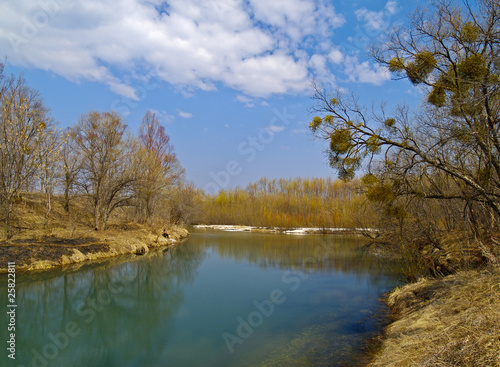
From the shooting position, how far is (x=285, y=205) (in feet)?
163

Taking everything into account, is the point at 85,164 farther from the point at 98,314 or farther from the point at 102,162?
the point at 98,314

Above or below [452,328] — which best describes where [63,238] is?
above

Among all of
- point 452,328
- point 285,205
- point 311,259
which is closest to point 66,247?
point 311,259

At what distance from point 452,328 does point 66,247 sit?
596 inches

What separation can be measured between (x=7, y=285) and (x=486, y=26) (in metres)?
14.1

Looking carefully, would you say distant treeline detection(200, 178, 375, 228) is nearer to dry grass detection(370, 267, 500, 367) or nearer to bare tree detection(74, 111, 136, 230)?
bare tree detection(74, 111, 136, 230)

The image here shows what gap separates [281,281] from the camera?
1231 cm

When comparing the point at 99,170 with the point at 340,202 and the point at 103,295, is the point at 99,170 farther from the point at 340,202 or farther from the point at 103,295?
the point at 340,202

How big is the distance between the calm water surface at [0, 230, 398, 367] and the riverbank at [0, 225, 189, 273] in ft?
3.42

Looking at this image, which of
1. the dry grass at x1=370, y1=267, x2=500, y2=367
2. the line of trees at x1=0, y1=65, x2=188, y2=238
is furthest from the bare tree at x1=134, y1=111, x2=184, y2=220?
the dry grass at x1=370, y1=267, x2=500, y2=367

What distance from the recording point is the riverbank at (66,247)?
12.3 meters

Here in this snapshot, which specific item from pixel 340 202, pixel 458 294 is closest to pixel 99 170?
pixel 458 294

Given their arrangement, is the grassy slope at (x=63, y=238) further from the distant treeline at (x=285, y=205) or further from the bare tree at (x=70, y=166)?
the distant treeline at (x=285, y=205)

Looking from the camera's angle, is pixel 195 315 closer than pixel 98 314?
Yes
